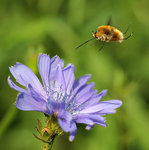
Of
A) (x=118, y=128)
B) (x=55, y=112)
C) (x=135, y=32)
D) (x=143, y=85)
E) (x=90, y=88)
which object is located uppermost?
(x=135, y=32)

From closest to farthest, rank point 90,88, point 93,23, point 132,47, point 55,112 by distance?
point 55,112
point 90,88
point 93,23
point 132,47

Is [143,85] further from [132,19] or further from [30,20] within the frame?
[30,20]

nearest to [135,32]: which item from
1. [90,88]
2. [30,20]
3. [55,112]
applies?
[30,20]

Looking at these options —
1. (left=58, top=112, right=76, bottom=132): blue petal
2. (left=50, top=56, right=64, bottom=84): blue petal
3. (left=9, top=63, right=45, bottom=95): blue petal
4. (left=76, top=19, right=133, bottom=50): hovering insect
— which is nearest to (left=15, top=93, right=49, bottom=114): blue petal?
(left=58, top=112, right=76, bottom=132): blue petal

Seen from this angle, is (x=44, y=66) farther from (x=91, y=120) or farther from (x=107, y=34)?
(x=107, y=34)

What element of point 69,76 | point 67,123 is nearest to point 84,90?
point 69,76

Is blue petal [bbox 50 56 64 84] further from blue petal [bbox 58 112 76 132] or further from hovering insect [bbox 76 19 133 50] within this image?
blue petal [bbox 58 112 76 132]

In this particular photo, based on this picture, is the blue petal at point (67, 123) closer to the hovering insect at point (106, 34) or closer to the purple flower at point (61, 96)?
the purple flower at point (61, 96)
